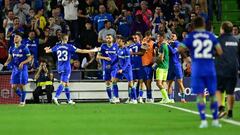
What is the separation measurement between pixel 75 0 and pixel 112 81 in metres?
5.57

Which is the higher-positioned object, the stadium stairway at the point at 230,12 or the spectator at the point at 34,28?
the stadium stairway at the point at 230,12

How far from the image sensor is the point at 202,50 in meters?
13.0

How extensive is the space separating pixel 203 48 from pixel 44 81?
14.5 meters

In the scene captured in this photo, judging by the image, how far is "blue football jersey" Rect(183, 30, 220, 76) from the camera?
13.0m

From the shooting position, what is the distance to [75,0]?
29422 mm

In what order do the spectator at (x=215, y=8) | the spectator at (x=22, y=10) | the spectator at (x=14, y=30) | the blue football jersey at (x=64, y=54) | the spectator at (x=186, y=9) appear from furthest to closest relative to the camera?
the spectator at (x=215, y=8) → the spectator at (x=186, y=9) → the spectator at (x=22, y=10) → the spectator at (x=14, y=30) → the blue football jersey at (x=64, y=54)

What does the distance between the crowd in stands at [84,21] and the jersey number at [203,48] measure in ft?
45.6

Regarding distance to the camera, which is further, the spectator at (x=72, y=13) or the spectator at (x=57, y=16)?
the spectator at (x=72, y=13)

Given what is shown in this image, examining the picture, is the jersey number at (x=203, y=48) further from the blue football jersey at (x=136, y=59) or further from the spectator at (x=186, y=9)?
the spectator at (x=186, y=9)

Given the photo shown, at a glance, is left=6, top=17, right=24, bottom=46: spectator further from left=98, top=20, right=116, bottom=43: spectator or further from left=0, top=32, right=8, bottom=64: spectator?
left=98, top=20, right=116, bottom=43: spectator

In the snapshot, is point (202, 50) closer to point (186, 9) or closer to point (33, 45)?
point (33, 45)

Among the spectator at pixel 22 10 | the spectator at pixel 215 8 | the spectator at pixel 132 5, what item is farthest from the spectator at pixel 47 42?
the spectator at pixel 215 8

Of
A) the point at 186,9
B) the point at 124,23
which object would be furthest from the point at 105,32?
the point at 186,9

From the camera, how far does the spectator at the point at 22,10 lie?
95.7ft
